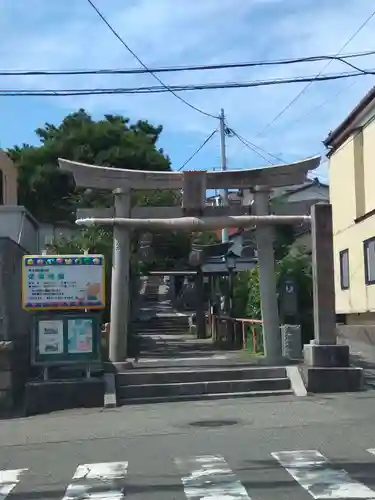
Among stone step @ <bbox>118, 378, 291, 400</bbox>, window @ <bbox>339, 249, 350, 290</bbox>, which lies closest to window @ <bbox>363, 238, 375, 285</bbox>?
window @ <bbox>339, 249, 350, 290</bbox>

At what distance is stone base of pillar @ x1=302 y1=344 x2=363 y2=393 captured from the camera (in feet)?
51.0

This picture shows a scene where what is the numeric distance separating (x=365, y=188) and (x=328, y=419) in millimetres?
11714

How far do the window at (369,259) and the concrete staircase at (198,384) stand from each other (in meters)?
6.39

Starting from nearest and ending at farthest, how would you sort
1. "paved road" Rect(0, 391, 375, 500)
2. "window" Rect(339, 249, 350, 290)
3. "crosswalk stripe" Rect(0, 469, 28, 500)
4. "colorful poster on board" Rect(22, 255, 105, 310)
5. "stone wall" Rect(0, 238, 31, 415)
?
"paved road" Rect(0, 391, 375, 500)
"crosswalk stripe" Rect(0, 469, 28, 500)
"stone wall" Rect(0, 238, 31, 415)
"colorful poster on board" Rect(22, 255, 105, 310)
"window" Rect(339, 249, 350, 290)

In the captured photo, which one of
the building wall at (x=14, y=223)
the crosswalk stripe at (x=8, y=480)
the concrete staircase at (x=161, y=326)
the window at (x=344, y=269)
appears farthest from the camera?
the concrete staircase at (x=161, y=326)

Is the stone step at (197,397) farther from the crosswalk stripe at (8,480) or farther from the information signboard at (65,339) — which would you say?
the crosswalk stripe at (8,480)

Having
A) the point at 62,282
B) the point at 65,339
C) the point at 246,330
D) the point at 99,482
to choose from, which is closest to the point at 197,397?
the point at 65,339

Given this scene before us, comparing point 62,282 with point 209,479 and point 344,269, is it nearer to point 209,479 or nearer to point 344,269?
point 209,479

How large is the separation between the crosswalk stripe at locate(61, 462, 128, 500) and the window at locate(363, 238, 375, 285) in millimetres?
13920

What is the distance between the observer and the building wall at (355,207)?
21.8 m

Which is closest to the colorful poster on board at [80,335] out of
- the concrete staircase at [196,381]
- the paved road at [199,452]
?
the concrete staircase at [196,381]

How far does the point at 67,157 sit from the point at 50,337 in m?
22.6

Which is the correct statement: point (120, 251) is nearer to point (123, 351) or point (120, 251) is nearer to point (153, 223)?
point (153, 223)

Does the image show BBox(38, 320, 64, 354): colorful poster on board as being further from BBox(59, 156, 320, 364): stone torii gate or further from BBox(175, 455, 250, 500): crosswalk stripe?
BBox(175, 455, 250, 500): crosswalk stripe
